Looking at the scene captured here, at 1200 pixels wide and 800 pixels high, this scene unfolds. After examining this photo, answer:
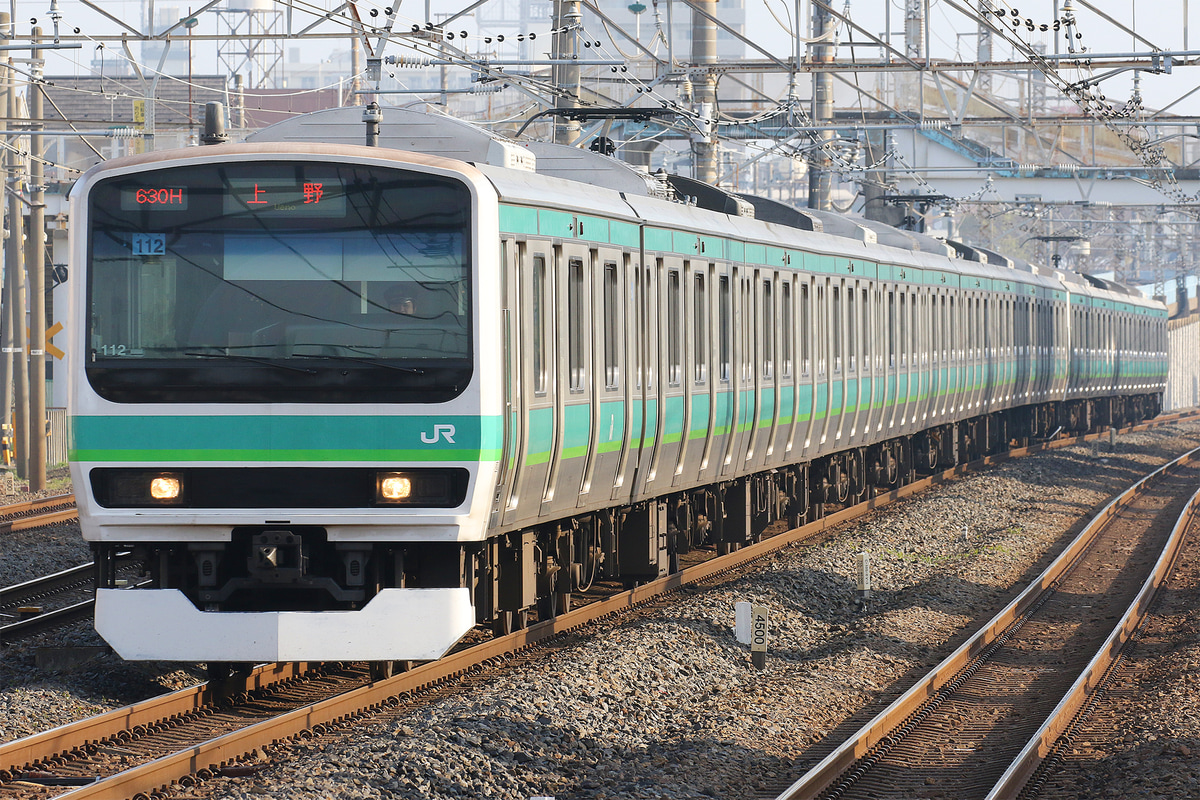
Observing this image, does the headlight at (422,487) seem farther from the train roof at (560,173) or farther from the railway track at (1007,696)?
the railway track at (1007,696)

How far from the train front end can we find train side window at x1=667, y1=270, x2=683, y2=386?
362cm

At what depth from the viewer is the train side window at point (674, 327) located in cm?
1209

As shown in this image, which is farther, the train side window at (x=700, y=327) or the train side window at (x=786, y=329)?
the train side window at (x=786, y=329)

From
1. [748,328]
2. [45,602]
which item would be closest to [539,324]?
[748,328]

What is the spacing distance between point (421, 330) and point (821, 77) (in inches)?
874

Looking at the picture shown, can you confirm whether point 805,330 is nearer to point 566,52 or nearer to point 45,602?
point 566,52

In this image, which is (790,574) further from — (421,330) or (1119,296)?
(1119,296)

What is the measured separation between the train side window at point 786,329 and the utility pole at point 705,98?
305 cm

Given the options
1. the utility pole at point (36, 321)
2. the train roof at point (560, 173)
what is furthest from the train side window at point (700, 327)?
the utility pole at point (36, 321)

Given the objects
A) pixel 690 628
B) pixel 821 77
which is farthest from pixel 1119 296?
pixel 690 628

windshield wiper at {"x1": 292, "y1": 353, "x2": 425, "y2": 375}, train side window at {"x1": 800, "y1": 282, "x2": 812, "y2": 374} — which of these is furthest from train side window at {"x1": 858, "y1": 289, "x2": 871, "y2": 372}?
windshield wiper at {"x1": 292, "y1": 353, "x2": 425, "y2": 375}

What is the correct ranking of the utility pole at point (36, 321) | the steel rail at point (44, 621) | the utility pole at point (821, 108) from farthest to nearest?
the utility pole at point (821, 108), the utility pole at point (36, 321), the steel rail at point (44, 621)

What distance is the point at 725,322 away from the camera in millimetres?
13586

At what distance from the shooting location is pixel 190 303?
8.45 m
